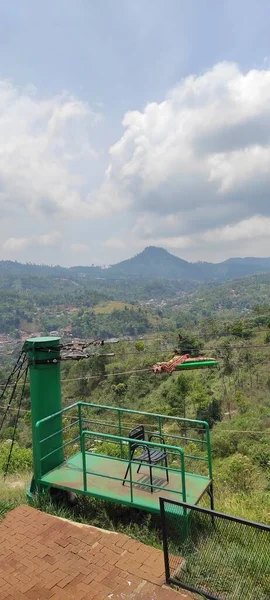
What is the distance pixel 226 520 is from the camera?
145 inches

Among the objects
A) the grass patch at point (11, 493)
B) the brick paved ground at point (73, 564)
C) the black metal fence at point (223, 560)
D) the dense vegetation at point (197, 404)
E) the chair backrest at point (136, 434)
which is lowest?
the dense vegetation at point (197, 404)

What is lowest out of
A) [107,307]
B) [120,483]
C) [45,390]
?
[107,307]

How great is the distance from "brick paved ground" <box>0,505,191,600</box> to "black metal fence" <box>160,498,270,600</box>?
0.20 metres

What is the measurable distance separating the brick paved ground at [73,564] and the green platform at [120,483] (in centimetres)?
44

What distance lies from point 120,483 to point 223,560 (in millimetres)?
2111

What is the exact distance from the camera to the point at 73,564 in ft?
15.0

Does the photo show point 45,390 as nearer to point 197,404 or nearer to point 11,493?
point 11,493

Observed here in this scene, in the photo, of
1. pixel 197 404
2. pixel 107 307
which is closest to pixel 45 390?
pixel 197 404

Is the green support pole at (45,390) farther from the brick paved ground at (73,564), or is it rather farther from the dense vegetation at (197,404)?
the brick paved ground at (73,564)

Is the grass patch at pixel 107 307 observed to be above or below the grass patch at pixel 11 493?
below

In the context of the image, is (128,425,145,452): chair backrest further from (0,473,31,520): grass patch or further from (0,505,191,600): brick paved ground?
(0,473,31,520): grass patch

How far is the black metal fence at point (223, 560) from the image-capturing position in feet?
12.0

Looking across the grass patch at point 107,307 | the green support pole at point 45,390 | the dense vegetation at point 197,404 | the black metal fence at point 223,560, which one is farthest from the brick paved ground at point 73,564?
the grass patch at point 107,307

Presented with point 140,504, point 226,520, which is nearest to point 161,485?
point 140,504
